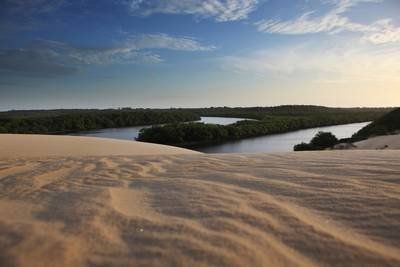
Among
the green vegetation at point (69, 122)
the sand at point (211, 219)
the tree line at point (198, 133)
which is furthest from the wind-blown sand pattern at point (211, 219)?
the green vegetation at point (69, 122)

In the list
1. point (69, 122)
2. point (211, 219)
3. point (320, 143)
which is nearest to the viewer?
point (211, 219)

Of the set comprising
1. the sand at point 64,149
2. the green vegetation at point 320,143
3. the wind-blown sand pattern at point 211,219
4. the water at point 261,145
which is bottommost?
the water at point 261,145

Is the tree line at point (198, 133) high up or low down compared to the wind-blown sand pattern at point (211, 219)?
down

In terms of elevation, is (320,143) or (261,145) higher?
(320,143)

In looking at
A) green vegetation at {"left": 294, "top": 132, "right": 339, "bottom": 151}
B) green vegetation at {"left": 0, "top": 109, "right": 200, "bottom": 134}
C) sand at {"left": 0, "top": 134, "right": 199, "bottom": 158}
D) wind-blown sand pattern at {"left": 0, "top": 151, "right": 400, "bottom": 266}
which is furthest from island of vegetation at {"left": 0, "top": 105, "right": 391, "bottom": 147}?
wind-blown sand pattern at {"left": 0, "top": 151, "right": 400, "bottom": 266}

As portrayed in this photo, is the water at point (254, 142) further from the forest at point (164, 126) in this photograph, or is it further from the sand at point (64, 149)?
the sand at point (64, 149)

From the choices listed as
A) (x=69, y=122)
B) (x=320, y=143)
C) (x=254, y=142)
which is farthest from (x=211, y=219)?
(x=69, y=122)

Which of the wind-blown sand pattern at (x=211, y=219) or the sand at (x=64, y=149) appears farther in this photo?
the sand at (x=64, y=149)

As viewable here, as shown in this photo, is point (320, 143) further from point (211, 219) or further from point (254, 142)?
point (211, 219)

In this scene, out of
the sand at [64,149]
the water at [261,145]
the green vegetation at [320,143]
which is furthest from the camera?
the water at [261,145]

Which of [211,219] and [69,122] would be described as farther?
[69,122]
